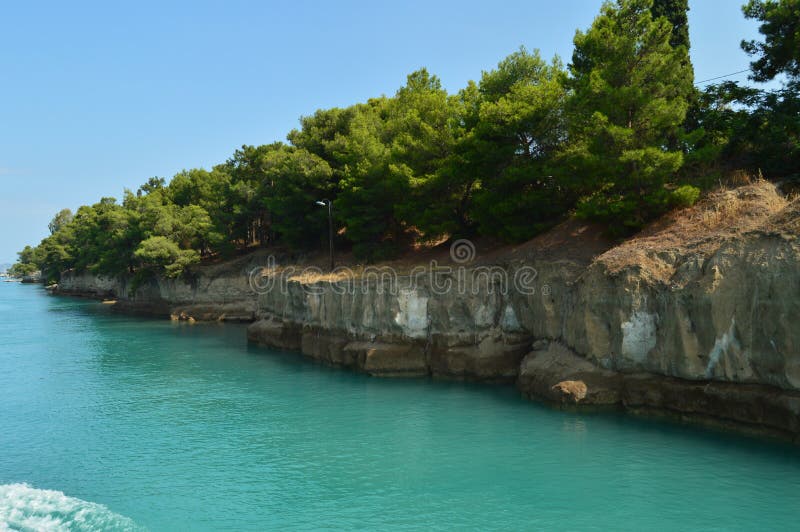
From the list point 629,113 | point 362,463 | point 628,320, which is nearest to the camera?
point 362,463

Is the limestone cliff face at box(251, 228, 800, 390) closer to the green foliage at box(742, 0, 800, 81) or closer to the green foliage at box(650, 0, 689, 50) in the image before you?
the green foliage at box(742, 0, 800, 81)

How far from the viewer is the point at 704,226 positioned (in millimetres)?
22188

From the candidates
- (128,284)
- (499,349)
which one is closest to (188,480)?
(499,349)

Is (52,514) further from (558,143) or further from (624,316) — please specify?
(558,143)

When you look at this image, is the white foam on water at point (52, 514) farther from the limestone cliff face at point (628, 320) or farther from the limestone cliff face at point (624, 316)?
the limestone cliff face at point (624, 316)

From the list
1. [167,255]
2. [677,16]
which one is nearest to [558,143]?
[677,16]

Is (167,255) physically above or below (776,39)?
below

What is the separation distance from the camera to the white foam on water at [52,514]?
14.6 m

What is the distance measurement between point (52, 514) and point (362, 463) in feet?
29.0

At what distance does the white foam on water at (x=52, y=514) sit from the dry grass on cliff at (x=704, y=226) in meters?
19.8

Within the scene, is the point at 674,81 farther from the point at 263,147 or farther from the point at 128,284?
the point at 128,284

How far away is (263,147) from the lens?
215ft

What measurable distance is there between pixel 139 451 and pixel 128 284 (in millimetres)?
69989

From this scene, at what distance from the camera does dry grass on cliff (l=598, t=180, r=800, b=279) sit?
20375 mm
